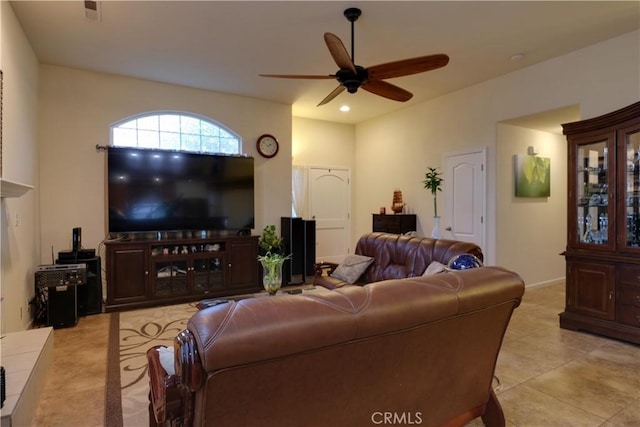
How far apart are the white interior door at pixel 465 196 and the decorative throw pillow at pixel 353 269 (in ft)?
7.12

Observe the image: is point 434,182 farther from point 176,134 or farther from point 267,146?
point 176,134

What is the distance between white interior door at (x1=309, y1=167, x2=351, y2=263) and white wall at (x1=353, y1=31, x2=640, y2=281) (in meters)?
0.29

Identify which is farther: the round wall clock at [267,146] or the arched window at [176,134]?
A: the round wall clock at [267,146]

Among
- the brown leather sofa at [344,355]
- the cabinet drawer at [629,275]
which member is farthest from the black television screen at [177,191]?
the cabinet drawer at [629,275]

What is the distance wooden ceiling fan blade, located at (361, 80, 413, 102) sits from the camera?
10.2ft

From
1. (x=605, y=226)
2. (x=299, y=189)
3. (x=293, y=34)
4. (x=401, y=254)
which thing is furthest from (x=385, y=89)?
(x=299, y=189)

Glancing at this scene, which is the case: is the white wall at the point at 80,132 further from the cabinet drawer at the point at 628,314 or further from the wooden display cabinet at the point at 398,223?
the cabinet drawer at the point at 628,314

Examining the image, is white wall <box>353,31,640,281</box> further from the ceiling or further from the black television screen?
the black television screen

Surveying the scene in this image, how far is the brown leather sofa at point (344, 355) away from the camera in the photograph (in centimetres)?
102

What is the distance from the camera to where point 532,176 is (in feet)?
16.9

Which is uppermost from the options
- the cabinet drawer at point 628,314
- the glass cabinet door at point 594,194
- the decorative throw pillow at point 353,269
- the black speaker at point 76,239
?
the glass cabinet door at point 594,194

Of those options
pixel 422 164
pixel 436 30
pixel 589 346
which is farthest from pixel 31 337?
pixel 422 164

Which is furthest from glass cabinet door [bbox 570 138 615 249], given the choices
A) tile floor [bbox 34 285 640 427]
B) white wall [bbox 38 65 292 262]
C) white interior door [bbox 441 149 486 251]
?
white wall [bbox 38 65 292 262]

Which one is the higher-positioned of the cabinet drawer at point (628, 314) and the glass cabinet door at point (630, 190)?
the glass cabinet door at point (630, 190)
